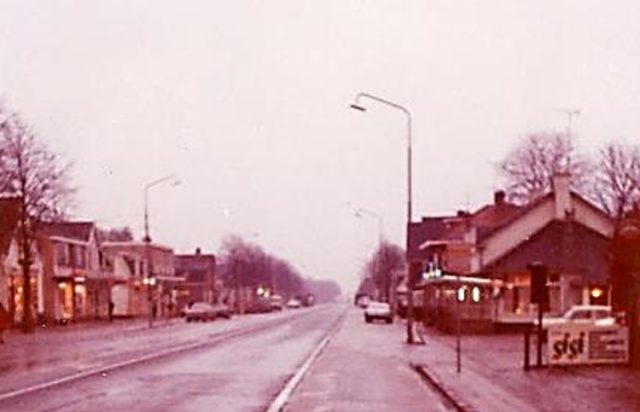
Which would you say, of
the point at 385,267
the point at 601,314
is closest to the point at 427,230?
the point at 385,267

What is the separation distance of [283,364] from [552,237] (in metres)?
42.5

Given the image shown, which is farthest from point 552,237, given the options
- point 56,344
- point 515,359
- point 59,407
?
point 59,407

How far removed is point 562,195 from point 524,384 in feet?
177

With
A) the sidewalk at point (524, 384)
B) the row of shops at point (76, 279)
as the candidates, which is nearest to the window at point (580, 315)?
the sidewalk at point (524, 384)

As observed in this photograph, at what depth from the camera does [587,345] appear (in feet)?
119

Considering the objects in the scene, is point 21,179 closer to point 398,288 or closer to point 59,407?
point 59,407

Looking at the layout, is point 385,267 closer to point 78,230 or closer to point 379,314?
point 78,230

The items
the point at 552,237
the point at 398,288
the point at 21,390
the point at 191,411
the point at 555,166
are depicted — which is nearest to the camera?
the point at 191,411

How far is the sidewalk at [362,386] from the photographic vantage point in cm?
2517

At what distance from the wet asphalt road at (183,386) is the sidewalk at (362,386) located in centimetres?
71

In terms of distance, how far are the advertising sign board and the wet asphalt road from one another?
21.8 ft

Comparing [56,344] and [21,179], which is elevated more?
[21,179]

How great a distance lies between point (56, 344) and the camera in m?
58.9

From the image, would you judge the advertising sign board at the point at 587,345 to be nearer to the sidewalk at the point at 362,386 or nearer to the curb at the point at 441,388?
the curb at the point at 441,388
